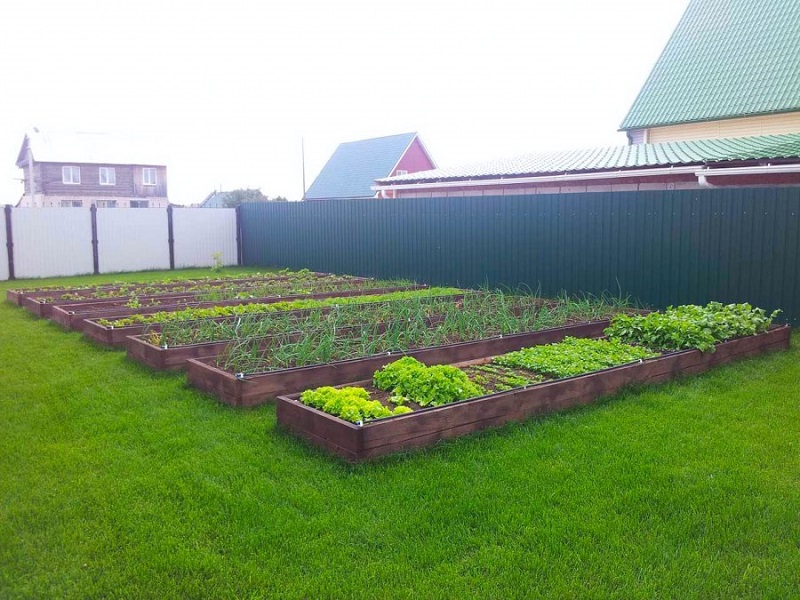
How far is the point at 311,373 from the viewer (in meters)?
5.39

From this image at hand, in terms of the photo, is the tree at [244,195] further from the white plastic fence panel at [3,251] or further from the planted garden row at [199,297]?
the planted garden row at [199,297]

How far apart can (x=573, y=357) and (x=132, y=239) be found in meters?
13.6

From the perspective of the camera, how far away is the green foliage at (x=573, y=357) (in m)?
5.50

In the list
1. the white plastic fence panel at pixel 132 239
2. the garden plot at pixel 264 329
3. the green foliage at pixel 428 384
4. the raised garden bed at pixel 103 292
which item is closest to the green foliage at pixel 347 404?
the green foliage at pixel 428 384

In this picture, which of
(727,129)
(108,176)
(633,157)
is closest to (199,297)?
(633,157)

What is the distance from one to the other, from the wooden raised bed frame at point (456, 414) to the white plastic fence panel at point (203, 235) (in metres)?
13.4

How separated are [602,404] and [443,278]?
733 centimetres

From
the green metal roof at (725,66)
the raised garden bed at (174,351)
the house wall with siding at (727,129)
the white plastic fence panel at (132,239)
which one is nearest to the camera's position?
the raised garden bed at (174,351)

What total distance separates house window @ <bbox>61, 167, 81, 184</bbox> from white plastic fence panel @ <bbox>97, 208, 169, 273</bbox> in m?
25.7

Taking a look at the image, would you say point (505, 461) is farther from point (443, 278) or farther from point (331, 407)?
point (443, 278)

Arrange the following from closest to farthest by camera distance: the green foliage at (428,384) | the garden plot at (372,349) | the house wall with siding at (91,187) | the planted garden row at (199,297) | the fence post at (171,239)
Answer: the green foliage at (428,384) → the garden plot at (372,349) → the planted garden row at (199,297) → the fence post at (171,239) → the house wall with siding at (91,187)

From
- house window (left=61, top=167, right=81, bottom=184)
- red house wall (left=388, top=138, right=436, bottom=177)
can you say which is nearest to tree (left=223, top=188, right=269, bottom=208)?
house window (left=61, top=167, right=81, bottom=184)

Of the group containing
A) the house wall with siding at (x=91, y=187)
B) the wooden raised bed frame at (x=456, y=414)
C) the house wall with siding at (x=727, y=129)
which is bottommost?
the wooden raised bed frame at (x=456, y=414)

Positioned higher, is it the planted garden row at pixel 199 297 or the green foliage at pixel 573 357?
the planted garden row at pixel 199 297
